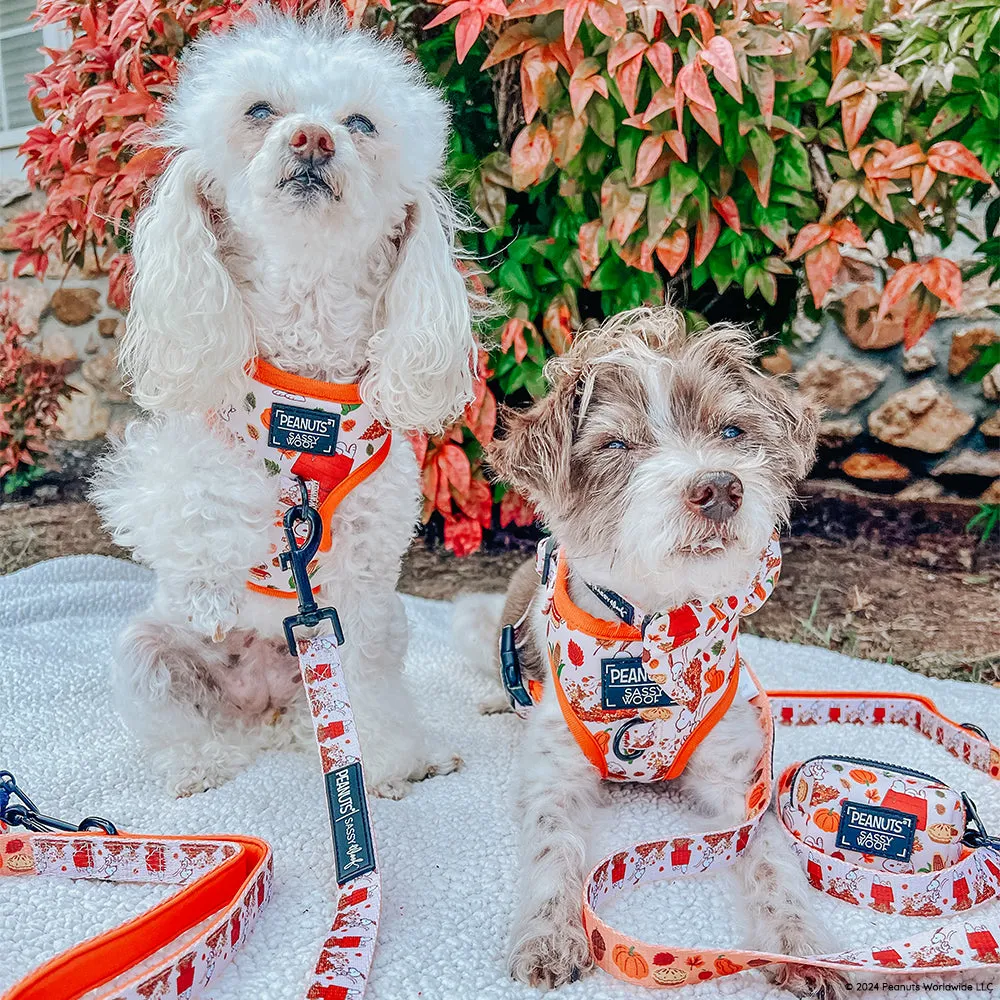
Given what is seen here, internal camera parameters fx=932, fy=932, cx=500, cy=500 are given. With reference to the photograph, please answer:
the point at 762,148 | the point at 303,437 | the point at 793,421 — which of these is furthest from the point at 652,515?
the point at 762,148

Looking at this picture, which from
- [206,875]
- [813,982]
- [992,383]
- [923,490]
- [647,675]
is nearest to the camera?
[813,982]

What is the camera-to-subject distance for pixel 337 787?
1.54 m

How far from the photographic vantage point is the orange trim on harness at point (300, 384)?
70.9 inches

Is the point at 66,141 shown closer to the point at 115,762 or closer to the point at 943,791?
the point at 115,762

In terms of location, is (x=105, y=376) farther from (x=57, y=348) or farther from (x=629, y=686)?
(x=629, y=686)

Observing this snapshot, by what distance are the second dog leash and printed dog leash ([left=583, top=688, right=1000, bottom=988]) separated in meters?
0.34

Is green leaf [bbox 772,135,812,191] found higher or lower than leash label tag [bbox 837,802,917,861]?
higher

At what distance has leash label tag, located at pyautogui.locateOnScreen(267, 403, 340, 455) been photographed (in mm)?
1798

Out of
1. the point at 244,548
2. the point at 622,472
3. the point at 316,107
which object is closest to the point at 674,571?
the point at 622,472

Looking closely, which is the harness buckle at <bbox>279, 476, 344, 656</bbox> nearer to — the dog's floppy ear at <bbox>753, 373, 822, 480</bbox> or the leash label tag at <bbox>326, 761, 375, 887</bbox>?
the leash label tag at <bbox>326, 761, 375, 887</bbox>


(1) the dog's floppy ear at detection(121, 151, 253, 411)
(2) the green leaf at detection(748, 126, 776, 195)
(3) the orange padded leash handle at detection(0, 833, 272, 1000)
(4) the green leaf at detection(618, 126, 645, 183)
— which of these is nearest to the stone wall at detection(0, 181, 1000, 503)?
(2) the green leaf at detection(748, 126, 776, 195)

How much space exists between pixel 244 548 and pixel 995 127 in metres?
2.11

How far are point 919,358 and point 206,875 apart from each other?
2308 mm

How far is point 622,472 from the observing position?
1.64 m
